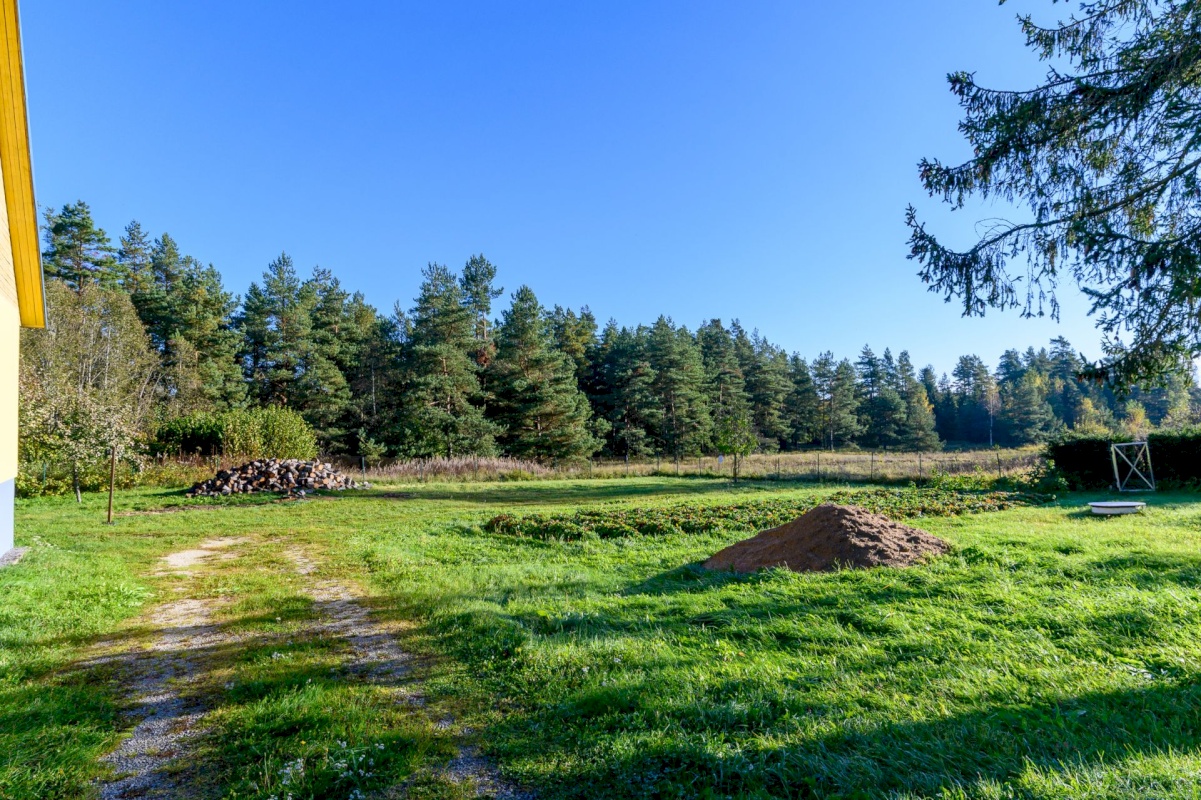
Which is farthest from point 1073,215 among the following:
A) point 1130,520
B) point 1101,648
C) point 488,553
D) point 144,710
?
point 144,710

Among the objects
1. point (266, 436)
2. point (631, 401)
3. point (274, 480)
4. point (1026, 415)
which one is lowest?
point (274, 480)

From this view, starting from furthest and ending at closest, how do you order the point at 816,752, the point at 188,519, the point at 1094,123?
the point at 188,519, the point at 1094,123, the point at 816,752

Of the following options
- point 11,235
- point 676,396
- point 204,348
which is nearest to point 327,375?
point 204,348

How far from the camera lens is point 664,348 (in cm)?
4631

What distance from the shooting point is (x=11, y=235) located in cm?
791

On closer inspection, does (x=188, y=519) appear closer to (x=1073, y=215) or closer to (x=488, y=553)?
(x=488, y=553)

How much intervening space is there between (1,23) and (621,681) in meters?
10.1

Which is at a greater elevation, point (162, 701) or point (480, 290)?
point (480, 290)

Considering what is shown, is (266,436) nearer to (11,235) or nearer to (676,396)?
(11,235)

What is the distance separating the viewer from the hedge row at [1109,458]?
16.1 meters

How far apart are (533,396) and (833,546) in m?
31.0

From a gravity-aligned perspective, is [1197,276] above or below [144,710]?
above

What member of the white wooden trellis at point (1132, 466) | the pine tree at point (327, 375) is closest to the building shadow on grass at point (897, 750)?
the white wooden trellis at point (1132, 466)

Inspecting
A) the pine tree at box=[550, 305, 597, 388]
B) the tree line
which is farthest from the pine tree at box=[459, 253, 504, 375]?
the pine tree at box=[550, 305, 597, 388]
